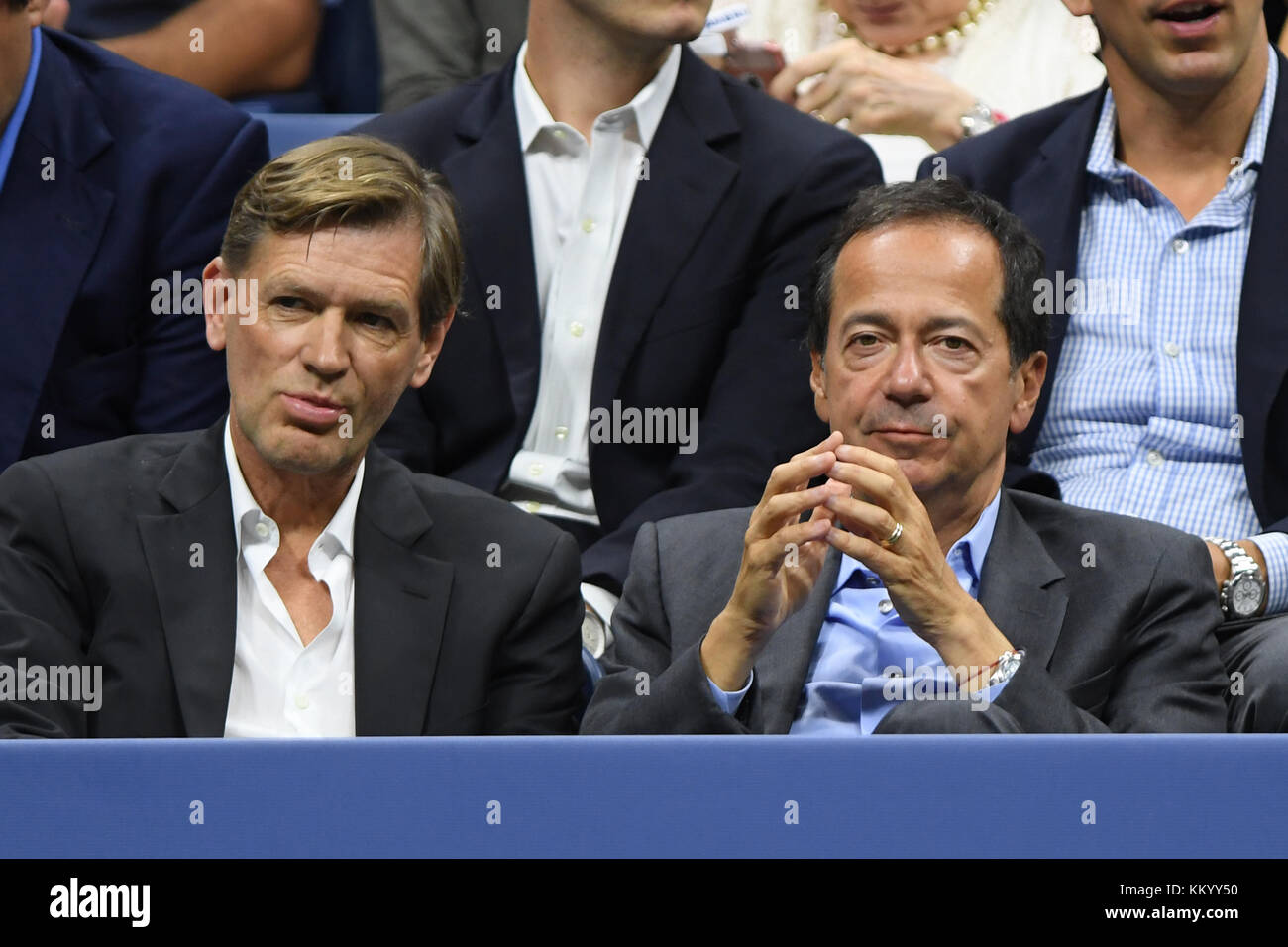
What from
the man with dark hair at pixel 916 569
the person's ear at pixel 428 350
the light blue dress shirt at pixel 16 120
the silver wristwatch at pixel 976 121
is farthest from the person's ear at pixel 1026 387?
the light blue dress shirt at pixel 16 120

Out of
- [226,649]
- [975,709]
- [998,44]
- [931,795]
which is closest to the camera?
[931,795]

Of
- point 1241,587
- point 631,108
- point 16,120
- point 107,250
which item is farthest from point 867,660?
point 16,120

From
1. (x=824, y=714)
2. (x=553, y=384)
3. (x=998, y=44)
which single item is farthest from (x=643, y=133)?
(x=824, y=714)

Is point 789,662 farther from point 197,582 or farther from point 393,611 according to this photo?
point 197,582

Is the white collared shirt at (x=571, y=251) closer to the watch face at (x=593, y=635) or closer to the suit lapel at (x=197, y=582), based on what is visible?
the watch face at (x=593, y=635)

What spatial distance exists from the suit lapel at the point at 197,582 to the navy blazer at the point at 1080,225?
75cm

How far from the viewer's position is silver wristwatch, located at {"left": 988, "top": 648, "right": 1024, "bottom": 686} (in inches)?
60.9

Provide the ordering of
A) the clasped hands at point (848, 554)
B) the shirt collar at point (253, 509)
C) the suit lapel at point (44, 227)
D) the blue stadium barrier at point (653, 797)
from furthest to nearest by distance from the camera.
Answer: the suit lapel at point (44, 227)
the shirt collar at point (253, 509)
the clasped hands at point (848, 554)
the blue stadium barrier at point (653, 797)

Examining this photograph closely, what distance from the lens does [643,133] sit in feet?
7.10

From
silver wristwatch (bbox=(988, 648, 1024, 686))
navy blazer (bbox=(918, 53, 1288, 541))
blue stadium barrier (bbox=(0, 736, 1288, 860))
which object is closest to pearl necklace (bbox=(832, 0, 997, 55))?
navy blazer (bbox=(918, 53, 1288, 541))

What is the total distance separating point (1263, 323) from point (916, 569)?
2.04 feet

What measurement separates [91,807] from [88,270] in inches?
34.5

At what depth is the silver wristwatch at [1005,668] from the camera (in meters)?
1.55

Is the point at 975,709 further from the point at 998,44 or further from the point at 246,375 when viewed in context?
the point at 998,44
